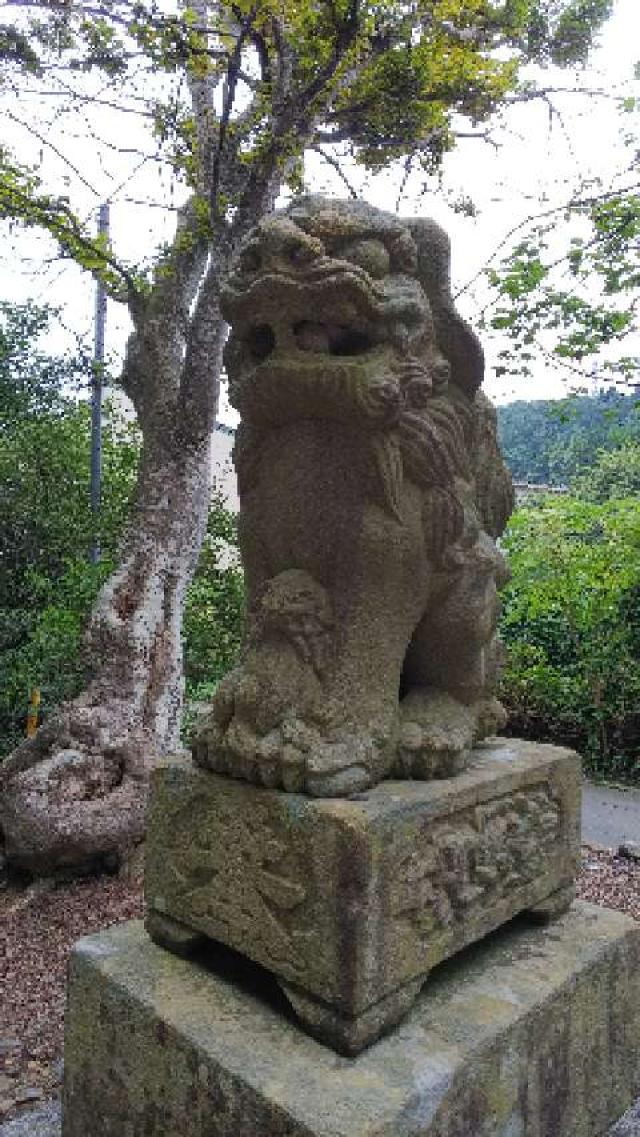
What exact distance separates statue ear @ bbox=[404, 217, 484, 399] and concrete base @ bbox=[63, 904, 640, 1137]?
1.39 meters

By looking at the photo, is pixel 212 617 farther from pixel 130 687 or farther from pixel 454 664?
pixel 454 664

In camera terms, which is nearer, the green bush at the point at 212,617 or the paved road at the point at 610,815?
the paved road at the point at 610,815

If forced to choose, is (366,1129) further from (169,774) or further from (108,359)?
(108,359)

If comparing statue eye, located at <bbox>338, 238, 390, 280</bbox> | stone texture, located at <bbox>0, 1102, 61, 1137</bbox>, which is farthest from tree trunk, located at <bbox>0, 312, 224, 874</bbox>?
statue eye, located at <bbox>338, 238, 390, 280</bbox>

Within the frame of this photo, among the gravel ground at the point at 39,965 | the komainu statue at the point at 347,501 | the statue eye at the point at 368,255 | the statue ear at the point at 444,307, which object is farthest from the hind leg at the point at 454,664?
the gravel ground at the point at 39,965

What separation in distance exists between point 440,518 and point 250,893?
91 centimetres

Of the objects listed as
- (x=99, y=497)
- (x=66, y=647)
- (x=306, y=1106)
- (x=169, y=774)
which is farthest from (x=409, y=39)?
(x=306, y=1106)

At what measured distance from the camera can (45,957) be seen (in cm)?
347

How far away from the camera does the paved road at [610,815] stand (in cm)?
495

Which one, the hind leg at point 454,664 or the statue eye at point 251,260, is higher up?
the statue eye at point 251,260

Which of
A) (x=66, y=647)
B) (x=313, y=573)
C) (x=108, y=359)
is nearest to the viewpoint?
(x=313, y=573)

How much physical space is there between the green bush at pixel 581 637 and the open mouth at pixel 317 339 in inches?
215

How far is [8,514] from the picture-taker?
20.0ft

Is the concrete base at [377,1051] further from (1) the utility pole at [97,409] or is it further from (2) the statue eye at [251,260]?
(1) the utility pole at [97,409]
